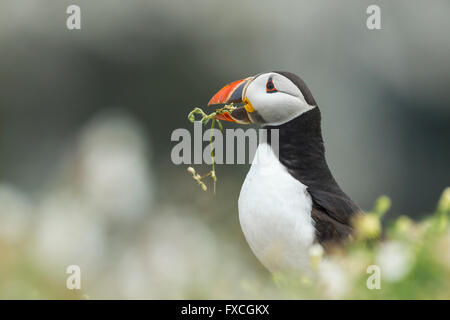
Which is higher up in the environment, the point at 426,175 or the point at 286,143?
the point at 286,143

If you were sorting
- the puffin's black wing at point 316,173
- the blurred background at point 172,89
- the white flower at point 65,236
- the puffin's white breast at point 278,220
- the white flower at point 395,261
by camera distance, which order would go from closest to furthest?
the white flower at point 395,261 < the white flower at point 65,236 < the puffin's white breast at point 278,220 < the puffin's black wing at point 316,173 < the blurred background at point 172,89

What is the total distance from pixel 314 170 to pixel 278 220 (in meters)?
0.42

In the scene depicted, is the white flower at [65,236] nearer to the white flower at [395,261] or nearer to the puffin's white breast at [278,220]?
the white flower at [395,261]

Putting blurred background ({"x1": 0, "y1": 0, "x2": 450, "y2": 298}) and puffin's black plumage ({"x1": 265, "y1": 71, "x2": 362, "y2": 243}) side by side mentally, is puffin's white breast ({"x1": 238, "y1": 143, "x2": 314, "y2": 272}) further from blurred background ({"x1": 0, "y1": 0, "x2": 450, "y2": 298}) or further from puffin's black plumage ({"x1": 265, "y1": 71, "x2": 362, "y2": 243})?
blurred background ({"x1": 0, "y1": 0, "x2": 450, "y2": 298})

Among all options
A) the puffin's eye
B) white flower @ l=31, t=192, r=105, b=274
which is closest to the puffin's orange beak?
the puffin's eye

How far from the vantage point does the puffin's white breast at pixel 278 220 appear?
303 cm

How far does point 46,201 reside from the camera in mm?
1902

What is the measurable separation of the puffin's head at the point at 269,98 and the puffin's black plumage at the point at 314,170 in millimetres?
20

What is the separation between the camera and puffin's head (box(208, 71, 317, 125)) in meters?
3.30

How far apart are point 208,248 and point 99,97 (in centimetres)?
805

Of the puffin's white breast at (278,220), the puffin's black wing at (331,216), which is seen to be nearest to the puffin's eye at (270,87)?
the puffin's white breast at (278,220)

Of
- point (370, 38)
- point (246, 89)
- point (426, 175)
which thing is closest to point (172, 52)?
point (370, 38)

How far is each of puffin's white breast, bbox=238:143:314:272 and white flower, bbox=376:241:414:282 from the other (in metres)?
1.71
